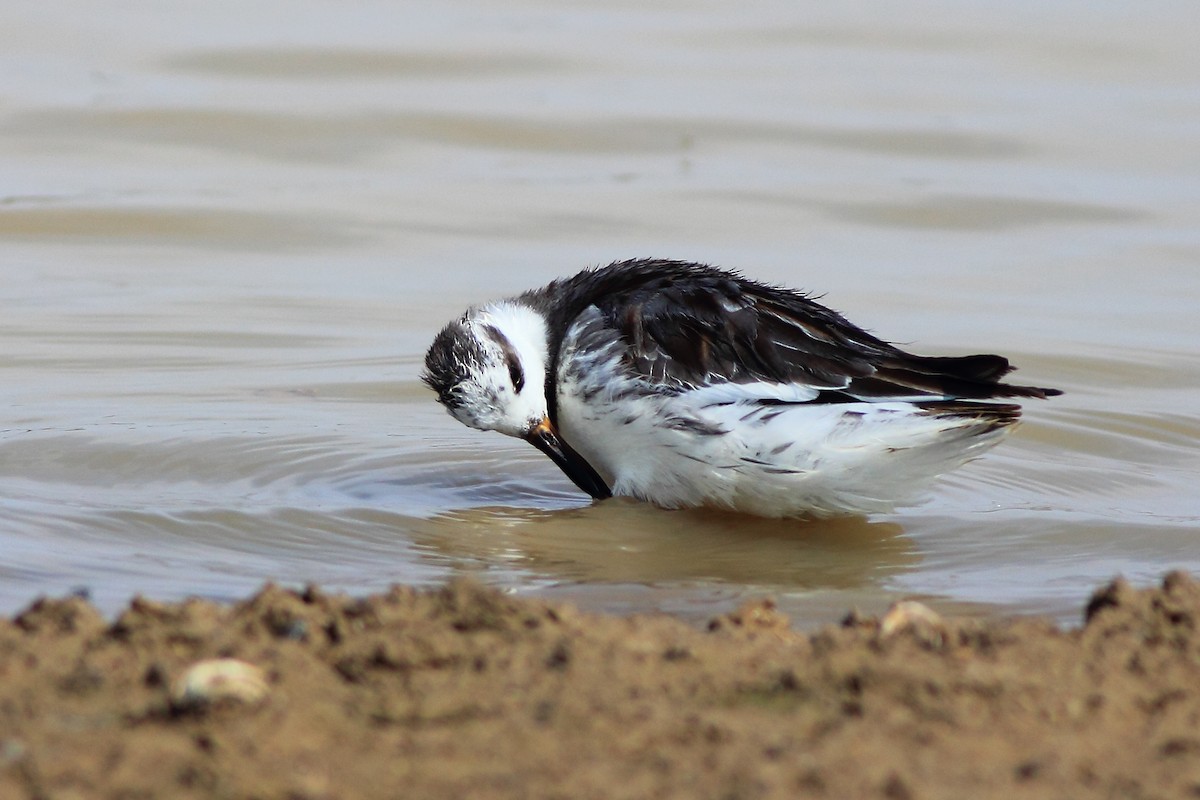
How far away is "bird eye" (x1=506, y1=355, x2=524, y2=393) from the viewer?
22.3ft

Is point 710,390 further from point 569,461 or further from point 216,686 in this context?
point 216,686

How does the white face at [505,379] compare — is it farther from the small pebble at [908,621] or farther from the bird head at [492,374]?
the small pebble at [908,621]

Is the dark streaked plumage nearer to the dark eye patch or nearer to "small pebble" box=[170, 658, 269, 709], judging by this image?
the dark eye patch

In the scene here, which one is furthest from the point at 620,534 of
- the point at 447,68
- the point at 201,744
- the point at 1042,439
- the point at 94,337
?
the point at 447,68

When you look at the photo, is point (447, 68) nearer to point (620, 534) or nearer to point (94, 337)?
point (94, 337)

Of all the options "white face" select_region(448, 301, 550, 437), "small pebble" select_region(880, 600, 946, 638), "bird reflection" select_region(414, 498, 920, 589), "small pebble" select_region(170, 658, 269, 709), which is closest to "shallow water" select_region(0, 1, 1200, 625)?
"bird reflection" select_region(414, 498, 920, 589)

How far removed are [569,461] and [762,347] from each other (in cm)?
102

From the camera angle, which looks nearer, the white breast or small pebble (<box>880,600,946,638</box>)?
small pebble (<box>880,600,946,638</box>)

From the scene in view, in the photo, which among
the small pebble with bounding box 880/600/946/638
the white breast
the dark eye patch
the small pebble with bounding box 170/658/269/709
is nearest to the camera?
the small pebble with bounding box 170/658/269/709

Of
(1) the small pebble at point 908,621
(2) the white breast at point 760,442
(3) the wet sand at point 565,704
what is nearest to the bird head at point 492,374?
(2) the white breast at point 760,442

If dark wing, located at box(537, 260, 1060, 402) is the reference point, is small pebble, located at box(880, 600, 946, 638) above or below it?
below

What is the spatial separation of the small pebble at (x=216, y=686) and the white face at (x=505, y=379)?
3351mm

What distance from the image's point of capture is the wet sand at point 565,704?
3.07 m

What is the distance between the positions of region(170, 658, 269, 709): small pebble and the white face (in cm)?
335
